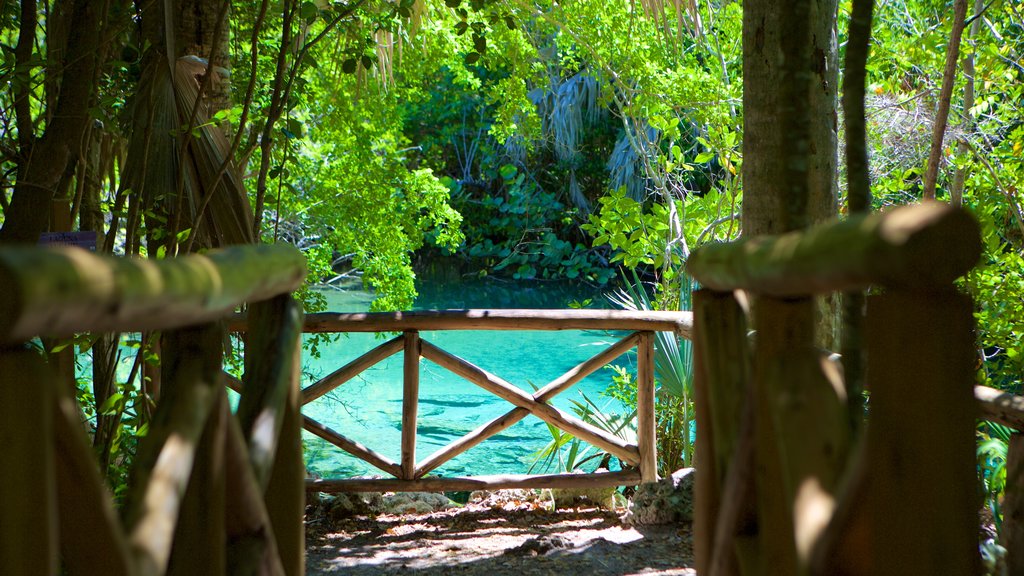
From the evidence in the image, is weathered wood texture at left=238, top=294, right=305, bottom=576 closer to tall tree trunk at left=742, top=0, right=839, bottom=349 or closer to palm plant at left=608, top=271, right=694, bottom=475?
tall tree trunk at left=742, top=0, right=839, bottom=349

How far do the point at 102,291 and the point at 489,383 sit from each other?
324cm

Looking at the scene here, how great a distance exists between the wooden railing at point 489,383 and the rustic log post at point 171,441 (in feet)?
8.75

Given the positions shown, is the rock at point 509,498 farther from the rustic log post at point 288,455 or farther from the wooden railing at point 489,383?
the rustic log post at point 288,455

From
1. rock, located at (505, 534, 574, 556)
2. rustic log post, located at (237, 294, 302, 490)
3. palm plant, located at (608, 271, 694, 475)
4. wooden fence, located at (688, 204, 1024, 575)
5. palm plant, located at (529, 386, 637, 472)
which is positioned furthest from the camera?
palm plant, located at (529, 386, 637, 472)

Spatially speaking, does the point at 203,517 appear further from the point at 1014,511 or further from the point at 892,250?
the point at 1014,511

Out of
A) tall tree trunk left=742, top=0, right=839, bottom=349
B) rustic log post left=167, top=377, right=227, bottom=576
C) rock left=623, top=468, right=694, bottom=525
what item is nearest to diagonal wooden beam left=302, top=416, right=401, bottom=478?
rock left=623, top=468, right=694, bottom=525

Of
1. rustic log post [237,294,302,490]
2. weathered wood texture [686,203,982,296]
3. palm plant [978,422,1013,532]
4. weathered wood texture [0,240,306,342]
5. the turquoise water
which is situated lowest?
the turquoise water

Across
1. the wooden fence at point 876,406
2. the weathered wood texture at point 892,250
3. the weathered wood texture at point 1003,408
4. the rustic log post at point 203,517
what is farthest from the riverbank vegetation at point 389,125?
the weathered wood texture at point 892,250

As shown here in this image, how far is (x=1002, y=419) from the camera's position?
2045mm

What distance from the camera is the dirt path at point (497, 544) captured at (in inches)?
123

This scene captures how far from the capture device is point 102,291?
656 millimetres

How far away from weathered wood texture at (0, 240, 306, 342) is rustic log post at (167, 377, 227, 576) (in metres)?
0.13

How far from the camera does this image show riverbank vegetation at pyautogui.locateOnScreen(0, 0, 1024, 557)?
2666mm

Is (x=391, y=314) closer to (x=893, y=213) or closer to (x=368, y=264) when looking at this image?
(x=893, y=213)
